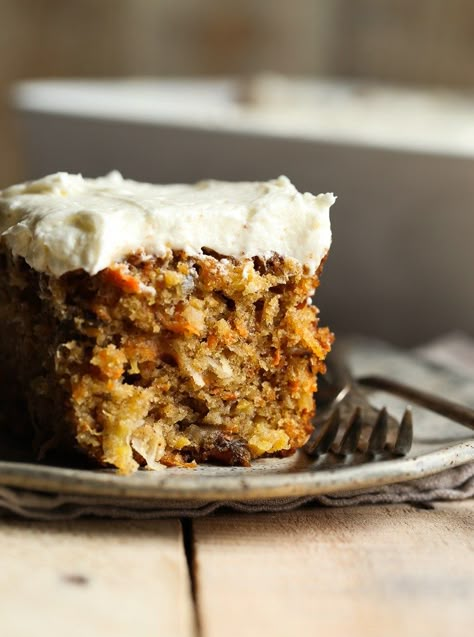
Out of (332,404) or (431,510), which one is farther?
(332,404)

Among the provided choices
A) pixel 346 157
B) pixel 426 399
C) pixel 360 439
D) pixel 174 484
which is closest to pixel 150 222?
pixel 174 484

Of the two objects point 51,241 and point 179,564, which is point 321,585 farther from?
point 51,241

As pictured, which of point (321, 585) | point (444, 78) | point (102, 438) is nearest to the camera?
point (321, 585)

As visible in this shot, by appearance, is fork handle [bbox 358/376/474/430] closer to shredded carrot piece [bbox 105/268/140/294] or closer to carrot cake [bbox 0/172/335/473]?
carrot cake [bbox 0/172/335/473]

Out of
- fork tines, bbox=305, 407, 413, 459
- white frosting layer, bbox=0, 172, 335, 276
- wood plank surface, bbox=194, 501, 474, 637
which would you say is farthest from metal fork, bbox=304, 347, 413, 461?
white frosting layer, bbox=0, 172, 335, 276

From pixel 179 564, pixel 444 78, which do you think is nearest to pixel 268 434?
pixel 179 564

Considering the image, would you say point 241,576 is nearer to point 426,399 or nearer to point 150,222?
point 150,222

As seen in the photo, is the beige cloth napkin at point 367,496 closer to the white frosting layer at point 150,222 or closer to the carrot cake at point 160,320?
the carrot cake at point 160,320
